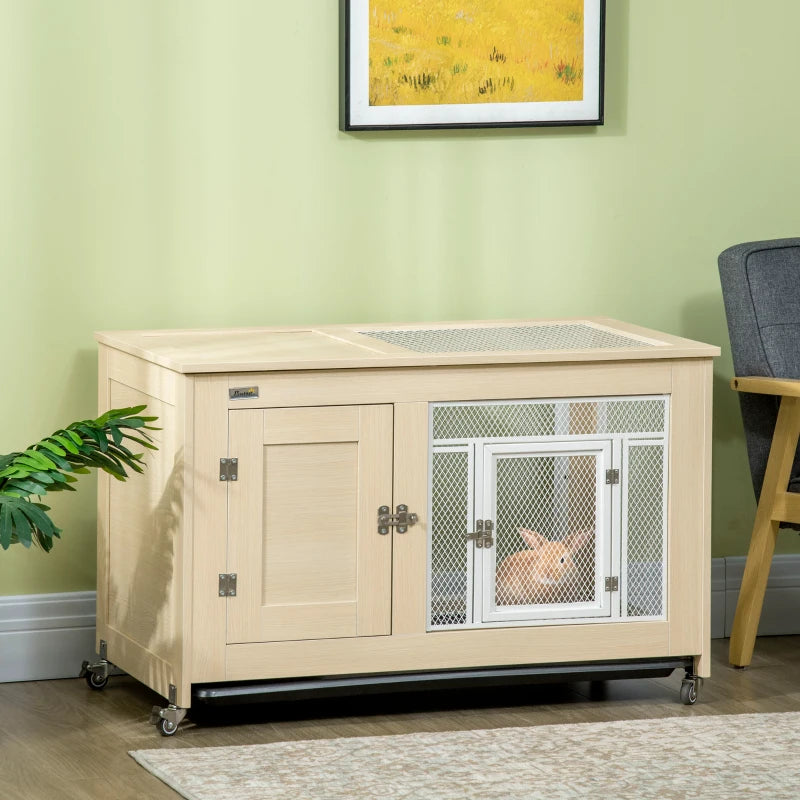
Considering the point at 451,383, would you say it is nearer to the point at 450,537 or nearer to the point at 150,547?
the point at 450,537

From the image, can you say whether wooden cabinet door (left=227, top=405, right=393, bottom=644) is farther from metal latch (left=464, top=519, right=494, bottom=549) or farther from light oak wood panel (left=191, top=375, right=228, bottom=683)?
metal latch (left=464, top=519, right=494, bottom=549)

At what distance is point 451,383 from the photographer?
9.83 ft

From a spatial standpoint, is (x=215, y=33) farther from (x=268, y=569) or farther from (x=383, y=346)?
(x=268, y=569)

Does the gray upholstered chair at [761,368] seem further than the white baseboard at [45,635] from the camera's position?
Yes

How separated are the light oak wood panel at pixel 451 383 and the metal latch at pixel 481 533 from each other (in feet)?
0.81

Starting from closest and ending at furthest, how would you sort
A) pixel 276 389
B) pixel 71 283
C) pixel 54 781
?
pixel 54 781 < pixel 276 389 < pixel 71 283

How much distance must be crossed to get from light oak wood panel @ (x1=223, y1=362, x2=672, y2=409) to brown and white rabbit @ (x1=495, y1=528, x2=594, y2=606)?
29 cm

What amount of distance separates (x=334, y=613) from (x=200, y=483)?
0.36 meters

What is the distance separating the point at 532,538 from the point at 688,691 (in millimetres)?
466

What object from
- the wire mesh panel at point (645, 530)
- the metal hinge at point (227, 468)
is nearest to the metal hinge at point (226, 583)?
the metal hinge at point (227, 468)

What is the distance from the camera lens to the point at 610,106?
11.8 feet

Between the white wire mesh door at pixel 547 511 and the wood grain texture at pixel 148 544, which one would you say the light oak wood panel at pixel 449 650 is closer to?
the white wire mesh door at pixel 547 511

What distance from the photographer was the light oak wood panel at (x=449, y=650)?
117 inches

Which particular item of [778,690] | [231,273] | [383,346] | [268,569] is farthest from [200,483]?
[778,690]
